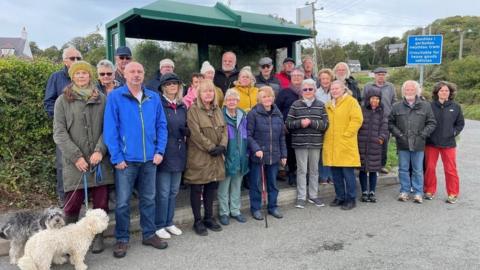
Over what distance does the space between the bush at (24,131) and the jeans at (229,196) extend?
2309mm

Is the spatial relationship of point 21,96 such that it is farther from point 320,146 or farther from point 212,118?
point 320,146

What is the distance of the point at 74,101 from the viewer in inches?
151

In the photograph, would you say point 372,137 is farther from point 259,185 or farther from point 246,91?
point 246,91

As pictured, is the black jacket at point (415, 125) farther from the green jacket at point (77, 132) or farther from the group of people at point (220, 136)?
the green jacket at point (77, 132)

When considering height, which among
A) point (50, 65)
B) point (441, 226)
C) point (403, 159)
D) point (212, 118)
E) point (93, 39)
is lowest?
point (441, 226)

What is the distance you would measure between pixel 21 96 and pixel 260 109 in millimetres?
3164

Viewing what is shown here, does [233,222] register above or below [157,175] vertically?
below

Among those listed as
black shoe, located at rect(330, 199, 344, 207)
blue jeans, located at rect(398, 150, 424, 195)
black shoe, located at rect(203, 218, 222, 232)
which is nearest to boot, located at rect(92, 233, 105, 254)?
black shoe, located at rect(203, 218, 222, 232)

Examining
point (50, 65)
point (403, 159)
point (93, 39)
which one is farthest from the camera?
point (93, 39)

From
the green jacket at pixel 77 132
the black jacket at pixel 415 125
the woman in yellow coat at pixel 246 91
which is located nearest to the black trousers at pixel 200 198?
the green jacket at pixel 77 132

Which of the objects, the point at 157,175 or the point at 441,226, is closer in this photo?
the point at 157,175

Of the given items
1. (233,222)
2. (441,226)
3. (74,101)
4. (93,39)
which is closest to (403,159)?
(441,226)

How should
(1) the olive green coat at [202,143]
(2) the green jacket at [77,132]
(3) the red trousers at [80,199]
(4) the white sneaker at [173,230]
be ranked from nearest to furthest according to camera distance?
(2) the green jacket at [77,132]
(3) the red trousers at [80,199]
(1) the olive green coat at [202,143]
(4) the white sneaker at [173,230]

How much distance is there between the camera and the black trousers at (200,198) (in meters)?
4.70
